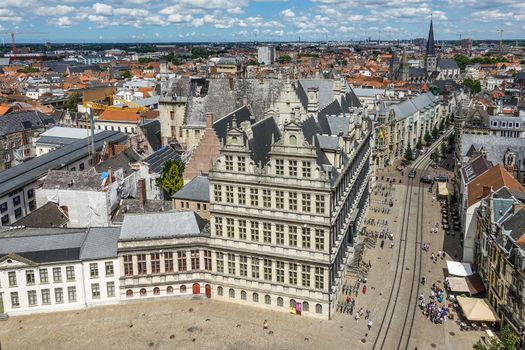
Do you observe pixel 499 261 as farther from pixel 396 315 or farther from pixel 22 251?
pixel 22 251

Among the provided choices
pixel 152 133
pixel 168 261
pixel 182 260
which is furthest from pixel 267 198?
pixel 152 133

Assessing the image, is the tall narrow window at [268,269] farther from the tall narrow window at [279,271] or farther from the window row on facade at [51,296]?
the window row on facade at [51,296]

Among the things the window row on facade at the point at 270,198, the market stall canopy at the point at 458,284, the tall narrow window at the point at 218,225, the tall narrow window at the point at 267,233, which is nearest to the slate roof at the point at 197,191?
the tall narrow window at the point at 218,225

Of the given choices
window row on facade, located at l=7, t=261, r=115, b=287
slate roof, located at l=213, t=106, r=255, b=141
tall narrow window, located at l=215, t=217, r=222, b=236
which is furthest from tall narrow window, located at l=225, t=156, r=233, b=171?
window row on facade, located at l=7, t=261, r=115, b=287

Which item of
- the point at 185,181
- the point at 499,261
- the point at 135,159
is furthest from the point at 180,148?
the point at 499,261

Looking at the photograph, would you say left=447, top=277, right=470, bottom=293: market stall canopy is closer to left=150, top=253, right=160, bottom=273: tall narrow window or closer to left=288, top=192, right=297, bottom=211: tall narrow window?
left=288, top=192, right=297, bottom=211: tall narrow window

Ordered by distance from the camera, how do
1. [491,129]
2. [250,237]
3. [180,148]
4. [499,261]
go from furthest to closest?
[491,129] < [180,148] < [250,237] < [499,261]
